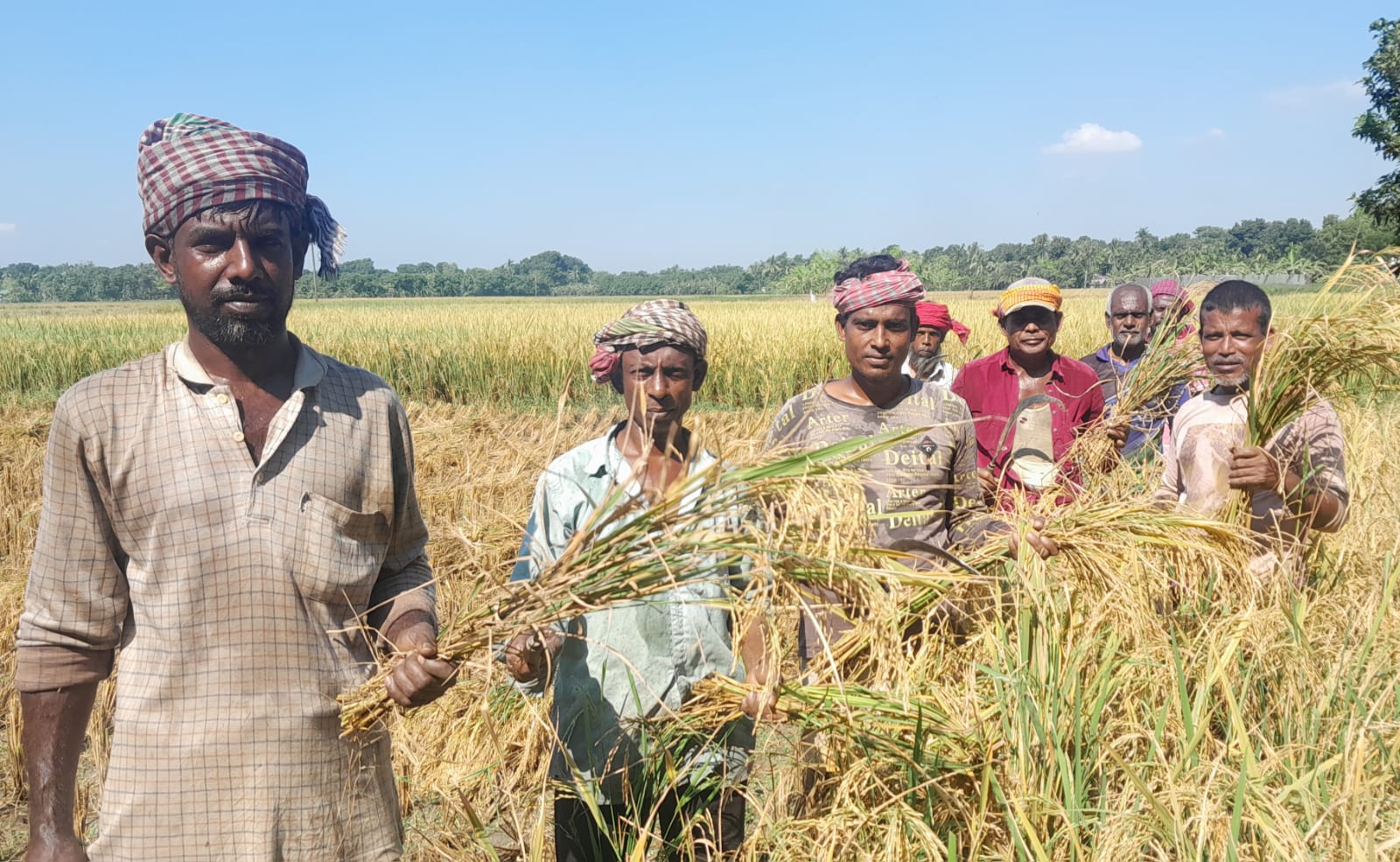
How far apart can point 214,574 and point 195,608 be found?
6 centimetres

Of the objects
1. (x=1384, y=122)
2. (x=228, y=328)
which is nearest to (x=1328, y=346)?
(x=228, y=328)

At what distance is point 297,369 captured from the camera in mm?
1708

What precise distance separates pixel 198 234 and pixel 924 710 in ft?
4.83

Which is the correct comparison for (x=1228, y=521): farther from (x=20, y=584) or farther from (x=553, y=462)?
(x=20, y=584)

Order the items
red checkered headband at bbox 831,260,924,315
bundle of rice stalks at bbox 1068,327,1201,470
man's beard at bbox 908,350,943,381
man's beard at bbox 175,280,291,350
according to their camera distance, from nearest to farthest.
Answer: man's beard at bbox 175,280,291,350 → red checkered headband at bbox 831,260,924,315 → bundle of rice stalks at bbox 1068,327,1201,470 → man's beard at bbox 908,350,943,381

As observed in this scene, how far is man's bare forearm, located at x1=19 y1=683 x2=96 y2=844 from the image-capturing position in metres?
1.55

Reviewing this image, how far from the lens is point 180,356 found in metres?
1.64

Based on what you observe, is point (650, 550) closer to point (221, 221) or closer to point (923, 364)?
point (221, 221)

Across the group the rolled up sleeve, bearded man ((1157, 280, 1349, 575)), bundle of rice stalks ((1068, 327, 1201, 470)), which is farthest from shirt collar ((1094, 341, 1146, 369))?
the rolled up sleeve

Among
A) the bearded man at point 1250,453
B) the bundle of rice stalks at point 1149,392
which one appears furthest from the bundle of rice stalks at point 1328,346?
the bundle of rice stalks at point 1149,392

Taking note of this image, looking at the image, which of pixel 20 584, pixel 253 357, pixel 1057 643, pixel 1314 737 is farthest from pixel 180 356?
pixel 20 584

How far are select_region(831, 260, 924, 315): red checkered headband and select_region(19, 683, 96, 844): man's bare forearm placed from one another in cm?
197

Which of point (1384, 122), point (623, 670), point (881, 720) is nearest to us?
point (881, 720)

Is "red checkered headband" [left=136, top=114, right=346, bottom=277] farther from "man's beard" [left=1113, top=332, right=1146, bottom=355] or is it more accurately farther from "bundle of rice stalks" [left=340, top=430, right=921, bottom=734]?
"man's beard" [left=1113, top=332, right=1146, bottom=355]
